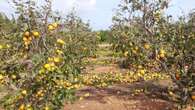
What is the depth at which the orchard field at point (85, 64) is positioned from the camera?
5.71m

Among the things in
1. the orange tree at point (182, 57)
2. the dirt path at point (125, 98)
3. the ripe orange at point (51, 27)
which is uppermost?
the ripe orange at point (51, 27)

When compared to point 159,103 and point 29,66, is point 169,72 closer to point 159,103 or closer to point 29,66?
point 159,103

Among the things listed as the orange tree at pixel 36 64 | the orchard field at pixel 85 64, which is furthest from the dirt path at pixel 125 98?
the orange tree at pixel 36 64

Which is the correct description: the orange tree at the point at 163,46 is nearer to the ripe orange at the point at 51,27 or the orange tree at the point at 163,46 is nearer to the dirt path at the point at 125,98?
the dirt path at the point at 125,98

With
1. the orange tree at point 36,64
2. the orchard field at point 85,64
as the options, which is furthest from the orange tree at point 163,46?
the orange tree at point 36,64

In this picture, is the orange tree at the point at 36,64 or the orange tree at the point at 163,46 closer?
the orange tree at the point at 36,64

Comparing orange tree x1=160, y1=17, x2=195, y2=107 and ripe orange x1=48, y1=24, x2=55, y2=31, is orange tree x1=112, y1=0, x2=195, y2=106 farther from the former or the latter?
ripe orange x1=48, y1=24, x2=55, y2=31

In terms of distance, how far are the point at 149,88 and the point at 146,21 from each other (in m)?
2.82

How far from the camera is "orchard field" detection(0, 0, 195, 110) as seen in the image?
18.7ft

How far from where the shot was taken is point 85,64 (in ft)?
31.6

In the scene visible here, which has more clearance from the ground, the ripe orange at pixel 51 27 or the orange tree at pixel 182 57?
the ripe orange at pixel 51 27

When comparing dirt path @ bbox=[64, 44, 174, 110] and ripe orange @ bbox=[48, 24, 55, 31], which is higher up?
ripe orange @ bbox=[48, 24, 55, 31]

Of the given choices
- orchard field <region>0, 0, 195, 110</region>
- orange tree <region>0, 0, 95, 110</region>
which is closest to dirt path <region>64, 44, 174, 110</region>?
orchard field <region>0, 0, 195, 110</region>

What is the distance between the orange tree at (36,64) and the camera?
5590mm
